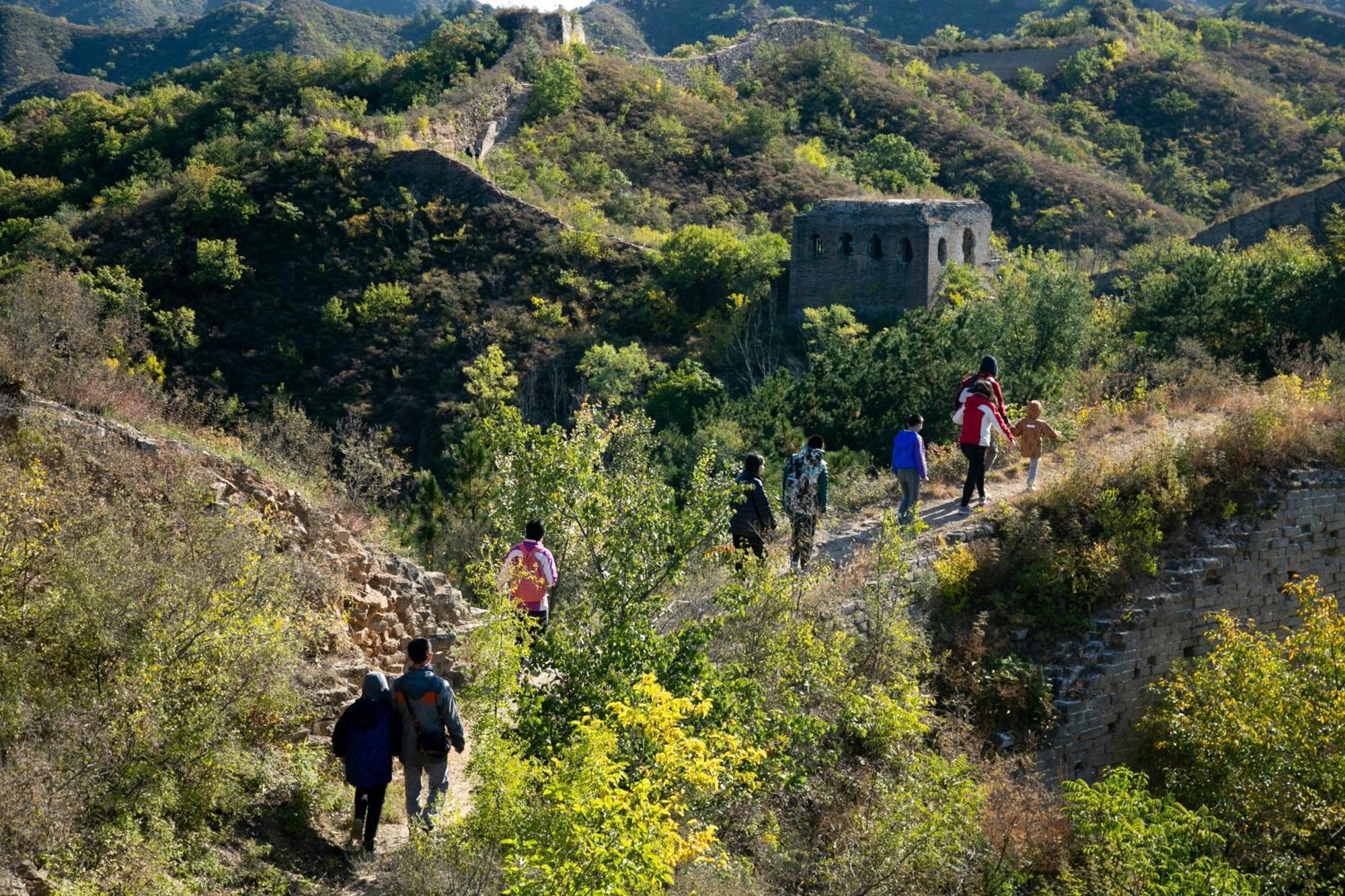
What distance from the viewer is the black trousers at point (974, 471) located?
10.8 m

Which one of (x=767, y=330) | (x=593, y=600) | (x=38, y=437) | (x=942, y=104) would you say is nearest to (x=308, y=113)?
(x=767, y=330)

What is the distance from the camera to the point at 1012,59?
52750 mm

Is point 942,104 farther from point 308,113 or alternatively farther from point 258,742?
point 258,742

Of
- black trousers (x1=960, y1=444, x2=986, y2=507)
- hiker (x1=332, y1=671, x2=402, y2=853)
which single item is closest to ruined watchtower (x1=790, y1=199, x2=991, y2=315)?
black trousers (x1=960, y1=444, x2=986, y2=507)

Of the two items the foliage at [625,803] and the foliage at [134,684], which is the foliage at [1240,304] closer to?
the foliage at [625,803]

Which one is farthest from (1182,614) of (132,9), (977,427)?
(132,9)

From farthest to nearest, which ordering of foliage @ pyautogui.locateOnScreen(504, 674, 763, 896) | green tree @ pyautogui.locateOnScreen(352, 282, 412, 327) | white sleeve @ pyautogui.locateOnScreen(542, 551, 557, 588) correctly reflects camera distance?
green tree @ pyautogui.locateOnScreen(352, 282, 412, 327)
white sleeve @ pyautogui.locateOnScreen(542, 551, 557, 588)
foliage @ pyautogui.locateOnScreen(504, 674, 763, 896)

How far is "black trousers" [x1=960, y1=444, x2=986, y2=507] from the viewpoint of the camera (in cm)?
1076

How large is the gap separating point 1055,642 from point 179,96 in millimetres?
32522

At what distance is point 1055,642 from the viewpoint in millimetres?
10047

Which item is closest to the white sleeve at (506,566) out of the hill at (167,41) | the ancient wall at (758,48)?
the ancient wall at (758,48)

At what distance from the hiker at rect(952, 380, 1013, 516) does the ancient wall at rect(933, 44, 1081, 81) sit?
44659 mm

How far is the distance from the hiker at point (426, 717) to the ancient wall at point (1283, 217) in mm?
28527

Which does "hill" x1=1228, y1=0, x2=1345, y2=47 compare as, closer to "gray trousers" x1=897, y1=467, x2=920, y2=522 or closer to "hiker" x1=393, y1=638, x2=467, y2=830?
"gray trousers" x1=897, y1=467, x2=920, y2=522
